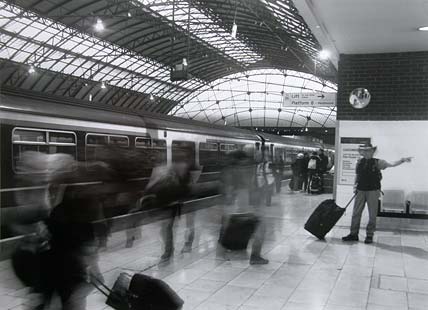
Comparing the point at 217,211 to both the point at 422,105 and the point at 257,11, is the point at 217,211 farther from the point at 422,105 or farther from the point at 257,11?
the point at 257,11

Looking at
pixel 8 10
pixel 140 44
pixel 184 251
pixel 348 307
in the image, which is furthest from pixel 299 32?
pixel 348 307

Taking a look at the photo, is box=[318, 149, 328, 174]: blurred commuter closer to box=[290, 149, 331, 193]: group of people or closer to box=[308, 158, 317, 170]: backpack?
box=[290, 149, 331, 193]: group of people

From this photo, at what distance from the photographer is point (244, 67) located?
48062 millimetres

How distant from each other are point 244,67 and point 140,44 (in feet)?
50.5

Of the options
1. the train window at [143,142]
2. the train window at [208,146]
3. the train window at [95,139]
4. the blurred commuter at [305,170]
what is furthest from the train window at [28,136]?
the blurred commuter at [305,170]

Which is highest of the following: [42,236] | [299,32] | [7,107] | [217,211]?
[299,32]

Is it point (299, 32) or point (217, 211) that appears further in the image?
point (299, 32)

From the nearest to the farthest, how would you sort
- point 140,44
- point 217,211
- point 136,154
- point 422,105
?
point 422,105, point 136,154, point 217,211, point 140,44

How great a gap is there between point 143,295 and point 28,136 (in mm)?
5249

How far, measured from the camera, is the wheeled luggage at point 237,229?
21.5 ft

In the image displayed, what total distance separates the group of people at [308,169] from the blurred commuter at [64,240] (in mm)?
14915

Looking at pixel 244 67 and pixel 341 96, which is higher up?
pixel 244 67

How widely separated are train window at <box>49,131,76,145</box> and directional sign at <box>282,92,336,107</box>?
710cm

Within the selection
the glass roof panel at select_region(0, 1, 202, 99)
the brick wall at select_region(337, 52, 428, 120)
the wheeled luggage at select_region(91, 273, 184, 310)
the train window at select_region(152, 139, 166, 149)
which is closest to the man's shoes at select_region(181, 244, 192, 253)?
the wheeled luggage at select_region(91, 273, 184, 310)
